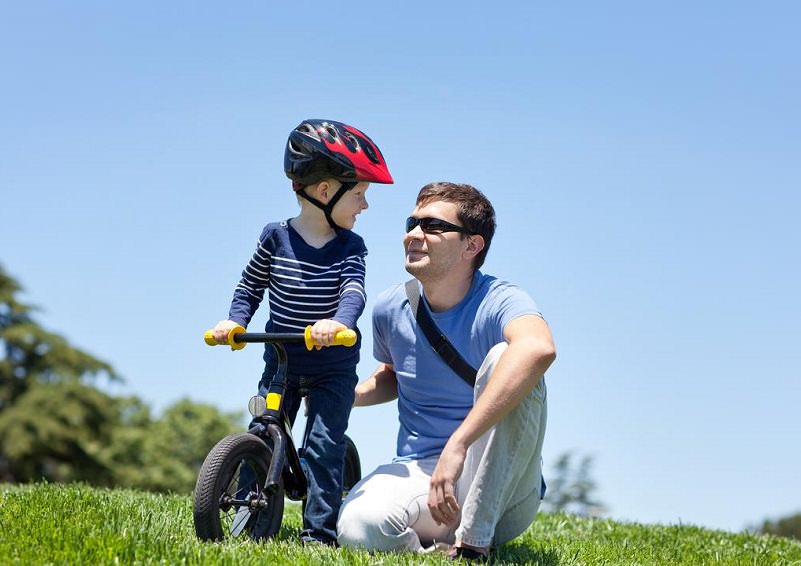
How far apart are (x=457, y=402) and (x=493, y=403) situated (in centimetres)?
86

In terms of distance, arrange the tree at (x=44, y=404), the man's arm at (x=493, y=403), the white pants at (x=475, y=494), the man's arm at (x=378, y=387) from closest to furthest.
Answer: the man's arm at (x=493, y=403) < the white pants at (x=475, y=494) < the man's arm at (x=378, y=387) < the tree at (x=44, y=404)

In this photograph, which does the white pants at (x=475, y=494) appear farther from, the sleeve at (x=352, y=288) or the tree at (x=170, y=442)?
the tree at (x=170, y=442)

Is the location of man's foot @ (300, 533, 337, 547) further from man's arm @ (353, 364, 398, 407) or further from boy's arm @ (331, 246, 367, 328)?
boy's arm @ (331, 246, 367, 328)

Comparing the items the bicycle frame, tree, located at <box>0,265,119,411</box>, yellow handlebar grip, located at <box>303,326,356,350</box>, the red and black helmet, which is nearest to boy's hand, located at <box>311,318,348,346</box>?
yellow handlebar grip, located at <box>303,326,356,350</box>

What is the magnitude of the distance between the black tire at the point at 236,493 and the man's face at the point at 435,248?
1.45 metres

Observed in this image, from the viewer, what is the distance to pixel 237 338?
5230 millimetres

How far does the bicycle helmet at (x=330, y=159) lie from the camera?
5473 mm

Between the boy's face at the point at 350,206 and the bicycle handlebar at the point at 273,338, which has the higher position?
the boy's face at the point at 350,206

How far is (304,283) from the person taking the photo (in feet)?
17.9

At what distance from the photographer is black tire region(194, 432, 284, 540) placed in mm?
4855

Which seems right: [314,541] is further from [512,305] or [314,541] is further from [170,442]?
[170,442]

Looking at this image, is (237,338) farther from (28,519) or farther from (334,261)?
(28,519)

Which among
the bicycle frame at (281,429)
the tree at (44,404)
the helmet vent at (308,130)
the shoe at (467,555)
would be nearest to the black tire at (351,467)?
the bicycle frame at (281,429)

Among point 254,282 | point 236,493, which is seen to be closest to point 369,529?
point 236,493
